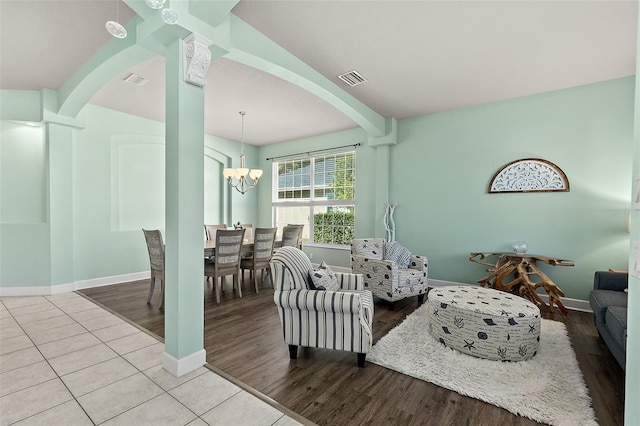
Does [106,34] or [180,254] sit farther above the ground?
[106,34]

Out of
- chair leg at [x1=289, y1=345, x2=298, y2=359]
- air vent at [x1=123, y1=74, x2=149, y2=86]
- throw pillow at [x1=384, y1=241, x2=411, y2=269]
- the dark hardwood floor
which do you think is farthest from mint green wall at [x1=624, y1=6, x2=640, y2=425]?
air vent at [x1=123, y1=74, x2=149, y2=86]

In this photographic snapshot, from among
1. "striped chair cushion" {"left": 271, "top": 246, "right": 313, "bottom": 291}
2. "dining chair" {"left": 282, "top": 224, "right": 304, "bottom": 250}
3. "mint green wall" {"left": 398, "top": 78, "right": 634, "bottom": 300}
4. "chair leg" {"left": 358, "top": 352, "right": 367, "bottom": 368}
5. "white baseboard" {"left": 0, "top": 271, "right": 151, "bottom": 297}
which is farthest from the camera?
"dining chair" {"left": 282, "top": 224, "right": 304, "bottom": 250}

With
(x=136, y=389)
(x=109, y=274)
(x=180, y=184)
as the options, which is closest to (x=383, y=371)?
(x=136, y=389)

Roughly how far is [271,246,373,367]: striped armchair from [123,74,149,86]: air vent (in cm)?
303

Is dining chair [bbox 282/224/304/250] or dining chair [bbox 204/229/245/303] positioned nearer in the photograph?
dining chair [bbox 204/229/245/303]

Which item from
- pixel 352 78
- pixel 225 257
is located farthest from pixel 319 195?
pixel 352 78

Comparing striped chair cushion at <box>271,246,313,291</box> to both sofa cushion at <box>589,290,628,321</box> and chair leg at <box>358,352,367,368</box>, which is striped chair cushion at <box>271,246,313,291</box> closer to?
chair leg at <box>358,352,367,368</box>

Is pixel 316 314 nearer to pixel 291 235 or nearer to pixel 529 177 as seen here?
pixel 291 235

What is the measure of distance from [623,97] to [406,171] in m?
2.73

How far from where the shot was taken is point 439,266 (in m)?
4.63

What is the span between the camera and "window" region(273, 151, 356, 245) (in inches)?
229

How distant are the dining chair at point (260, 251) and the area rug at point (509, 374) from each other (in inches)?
95.1

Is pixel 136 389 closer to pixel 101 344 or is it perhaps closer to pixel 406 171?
pixel 101 344

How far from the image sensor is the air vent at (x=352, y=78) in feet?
11.0
